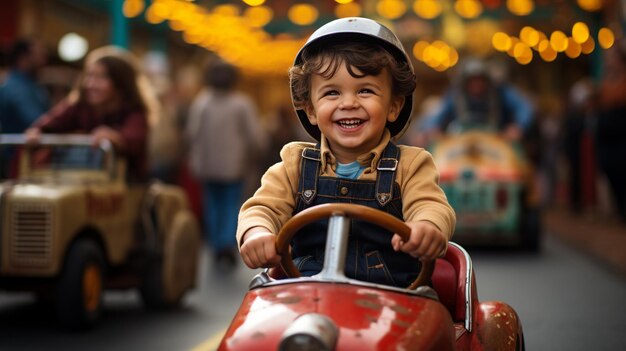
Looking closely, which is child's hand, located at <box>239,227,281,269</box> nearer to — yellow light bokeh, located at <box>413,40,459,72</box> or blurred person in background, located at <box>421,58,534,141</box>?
blurred person in background, located at <box>421,58,534,141</box>

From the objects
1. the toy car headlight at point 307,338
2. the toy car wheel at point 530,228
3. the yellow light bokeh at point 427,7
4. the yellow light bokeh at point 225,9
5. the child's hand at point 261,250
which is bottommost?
the toy car wheel at point 530,228

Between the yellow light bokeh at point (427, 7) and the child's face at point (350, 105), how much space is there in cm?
2045

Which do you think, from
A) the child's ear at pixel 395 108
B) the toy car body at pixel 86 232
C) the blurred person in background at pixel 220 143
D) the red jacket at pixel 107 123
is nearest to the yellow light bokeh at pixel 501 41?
the blurred person in background at pixel 220 143

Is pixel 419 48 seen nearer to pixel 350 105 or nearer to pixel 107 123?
pixel 107 123

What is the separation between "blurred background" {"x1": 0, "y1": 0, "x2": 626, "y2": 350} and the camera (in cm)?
758

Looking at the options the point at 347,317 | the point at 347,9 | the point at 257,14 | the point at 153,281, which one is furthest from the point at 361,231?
the point at 347,9

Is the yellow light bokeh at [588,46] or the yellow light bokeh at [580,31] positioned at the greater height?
the yellow light bokeh at [580,31]

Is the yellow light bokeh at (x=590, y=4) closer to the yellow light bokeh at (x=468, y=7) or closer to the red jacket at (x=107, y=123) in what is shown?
the yellow light bokeh at (x=468, y=7)

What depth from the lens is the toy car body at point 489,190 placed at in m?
10.2

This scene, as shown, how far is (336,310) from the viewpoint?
265 cm

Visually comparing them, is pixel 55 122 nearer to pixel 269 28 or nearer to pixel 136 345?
pixel 136 345

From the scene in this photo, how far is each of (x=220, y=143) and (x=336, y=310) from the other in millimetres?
7405

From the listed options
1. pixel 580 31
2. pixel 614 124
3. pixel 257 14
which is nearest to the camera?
pixel 614 124

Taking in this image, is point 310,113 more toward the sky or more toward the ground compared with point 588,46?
more toward the ground
